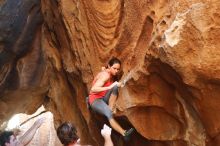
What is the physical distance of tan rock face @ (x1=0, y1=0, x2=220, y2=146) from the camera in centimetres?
415

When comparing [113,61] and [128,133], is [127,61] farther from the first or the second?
[128,133]

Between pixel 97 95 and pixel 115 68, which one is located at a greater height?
pixel 115 68

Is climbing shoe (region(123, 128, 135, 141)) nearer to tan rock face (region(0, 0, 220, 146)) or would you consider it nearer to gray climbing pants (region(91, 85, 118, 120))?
tan rock face (region(0, 0, 220, 146))

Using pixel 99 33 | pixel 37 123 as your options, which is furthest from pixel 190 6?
pixel 37 123

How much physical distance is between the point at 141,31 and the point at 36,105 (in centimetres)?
538

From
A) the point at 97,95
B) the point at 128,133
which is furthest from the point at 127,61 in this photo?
the point at 128,133

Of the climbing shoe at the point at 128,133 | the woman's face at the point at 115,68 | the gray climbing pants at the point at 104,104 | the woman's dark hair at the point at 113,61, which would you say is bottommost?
the climbing shoe at the point at 128,133

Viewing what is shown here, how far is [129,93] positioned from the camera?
203 inches

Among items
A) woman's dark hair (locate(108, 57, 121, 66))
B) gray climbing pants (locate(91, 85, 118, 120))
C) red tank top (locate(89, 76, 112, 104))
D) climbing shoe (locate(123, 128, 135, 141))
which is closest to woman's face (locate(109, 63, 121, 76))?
woman's dark hair (locate(108, 57, 121, 66))

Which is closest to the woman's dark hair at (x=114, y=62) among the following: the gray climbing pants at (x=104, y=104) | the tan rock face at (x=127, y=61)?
the tan rock face at (x=127, y=61)

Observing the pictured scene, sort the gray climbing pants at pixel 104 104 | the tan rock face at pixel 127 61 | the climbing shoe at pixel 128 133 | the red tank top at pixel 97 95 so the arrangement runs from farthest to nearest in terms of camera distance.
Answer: the red tank top at pixel 97 95, the gray climbing pants at pixel 104 104, the climbing shoe at pixel 128 133, the tan rock face at pixel 127 61

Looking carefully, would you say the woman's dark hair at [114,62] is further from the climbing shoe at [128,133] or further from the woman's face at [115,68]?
the climbing shoe at [128,133]

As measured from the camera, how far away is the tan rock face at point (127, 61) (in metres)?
4.15

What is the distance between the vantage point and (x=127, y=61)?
227 inches
